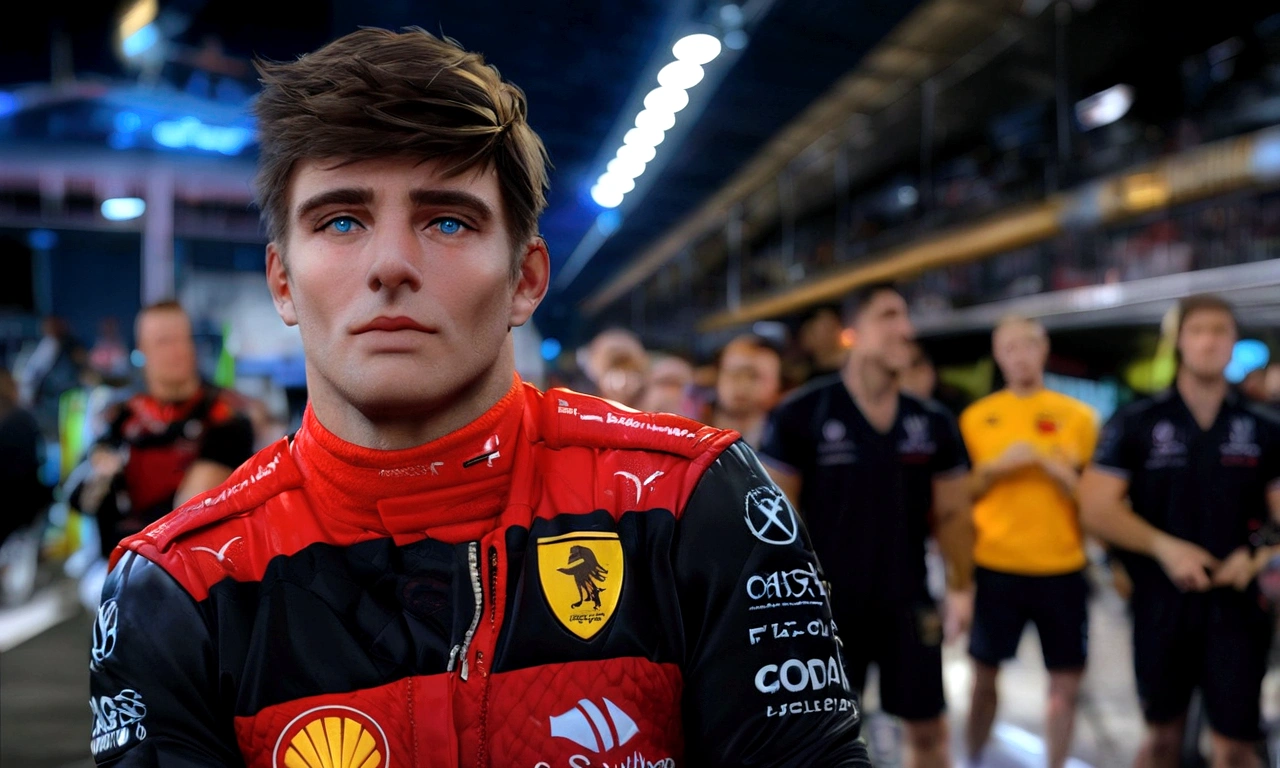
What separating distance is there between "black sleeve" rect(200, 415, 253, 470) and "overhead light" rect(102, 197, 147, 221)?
13398 millimetres

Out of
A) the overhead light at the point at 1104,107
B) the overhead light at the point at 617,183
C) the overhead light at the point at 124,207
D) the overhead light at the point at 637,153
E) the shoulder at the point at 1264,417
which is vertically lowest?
the shoulder at the point at 1264,417

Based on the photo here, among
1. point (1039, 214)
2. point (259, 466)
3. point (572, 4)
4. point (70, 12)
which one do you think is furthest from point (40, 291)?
point (259, 466)

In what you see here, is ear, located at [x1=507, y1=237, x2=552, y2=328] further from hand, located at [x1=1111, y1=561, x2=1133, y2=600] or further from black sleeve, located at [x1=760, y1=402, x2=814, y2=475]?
hand, located at [x1=1111, y1=561, x2=1133, y2=600]

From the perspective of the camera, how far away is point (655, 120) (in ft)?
36.7

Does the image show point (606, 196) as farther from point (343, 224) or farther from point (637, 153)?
point (343, 224)

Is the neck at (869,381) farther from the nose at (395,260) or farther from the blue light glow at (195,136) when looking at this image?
the blue light glow at (195,136)

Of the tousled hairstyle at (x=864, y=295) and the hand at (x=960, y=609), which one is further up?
the tousled hairstyle at (x=864, y=295)

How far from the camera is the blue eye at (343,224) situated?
1.23 m

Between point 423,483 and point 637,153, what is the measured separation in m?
11.9

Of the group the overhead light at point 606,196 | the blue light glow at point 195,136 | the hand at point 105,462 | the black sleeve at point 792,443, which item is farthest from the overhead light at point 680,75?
the blue light glow at point 195,136

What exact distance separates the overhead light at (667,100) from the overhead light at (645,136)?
89 cm

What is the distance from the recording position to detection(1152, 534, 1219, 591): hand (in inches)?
150

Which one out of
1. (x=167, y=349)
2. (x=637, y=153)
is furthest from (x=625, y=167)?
(x=167, y=349)

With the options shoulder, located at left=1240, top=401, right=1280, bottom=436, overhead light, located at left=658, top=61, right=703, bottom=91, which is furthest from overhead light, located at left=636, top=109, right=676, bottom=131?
shoulder, located at left=1240, top=401, right=1280, bottom=436
